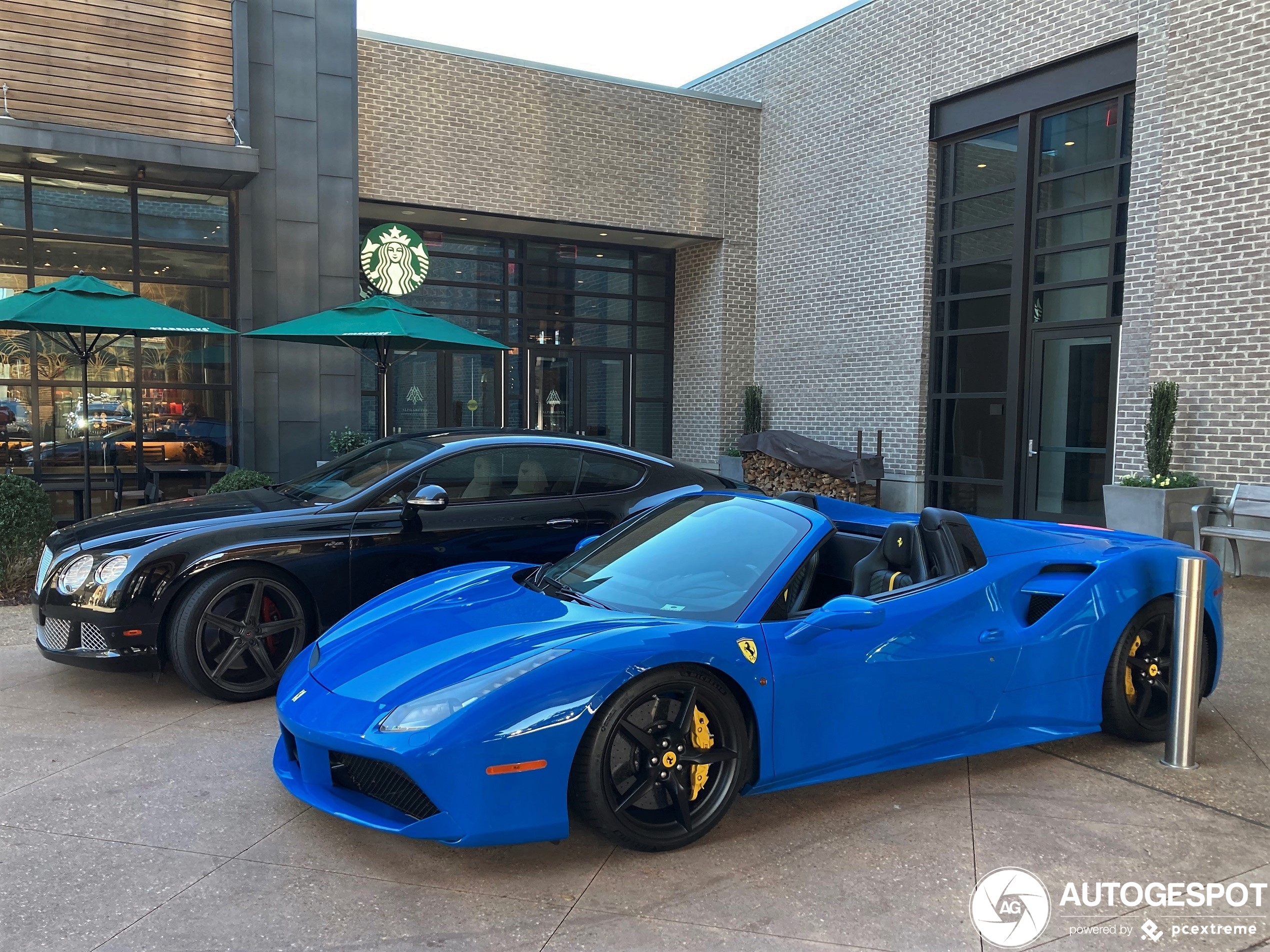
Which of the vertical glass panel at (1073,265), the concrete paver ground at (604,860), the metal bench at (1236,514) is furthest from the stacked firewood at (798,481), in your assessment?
the concrete paver ground at (604,860)

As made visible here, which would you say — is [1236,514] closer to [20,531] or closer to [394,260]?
[20,531]

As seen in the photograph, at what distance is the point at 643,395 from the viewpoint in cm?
1798

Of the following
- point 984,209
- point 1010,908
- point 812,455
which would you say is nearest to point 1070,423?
point 984,209

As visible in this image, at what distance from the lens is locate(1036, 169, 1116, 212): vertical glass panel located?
457 inches

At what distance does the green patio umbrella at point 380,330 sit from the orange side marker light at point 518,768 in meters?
6.71

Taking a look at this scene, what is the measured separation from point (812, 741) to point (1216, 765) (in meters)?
2.16

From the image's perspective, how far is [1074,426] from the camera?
473 inches

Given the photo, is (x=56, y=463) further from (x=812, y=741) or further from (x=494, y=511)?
(x=812, y=741)

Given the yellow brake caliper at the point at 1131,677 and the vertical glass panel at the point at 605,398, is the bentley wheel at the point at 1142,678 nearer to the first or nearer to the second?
the yellow brake caliper at the point at 1131,677

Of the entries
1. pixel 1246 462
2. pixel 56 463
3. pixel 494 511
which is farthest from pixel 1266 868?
pixel 56 463

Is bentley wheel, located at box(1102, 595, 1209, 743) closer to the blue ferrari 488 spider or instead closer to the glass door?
the blue ferrari 488 spider

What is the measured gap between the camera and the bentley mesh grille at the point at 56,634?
16.5ft

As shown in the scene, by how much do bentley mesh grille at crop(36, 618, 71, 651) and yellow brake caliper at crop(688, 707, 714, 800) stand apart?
3535 mm

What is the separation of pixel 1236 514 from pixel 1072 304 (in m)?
3.70
